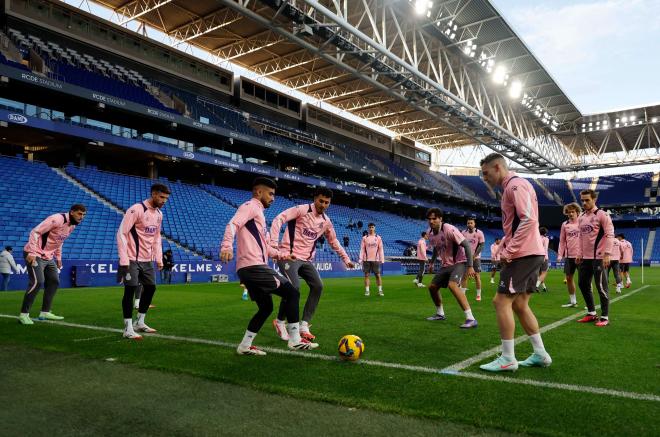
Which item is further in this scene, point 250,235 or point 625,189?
point 625,189

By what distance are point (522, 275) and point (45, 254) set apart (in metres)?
7.59

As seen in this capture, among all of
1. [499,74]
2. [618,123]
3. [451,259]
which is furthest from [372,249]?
[618,123]

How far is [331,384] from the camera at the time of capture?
4133 millimetres

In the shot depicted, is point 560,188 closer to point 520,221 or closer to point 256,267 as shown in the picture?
point 520,221

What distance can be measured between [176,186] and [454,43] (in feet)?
68.0

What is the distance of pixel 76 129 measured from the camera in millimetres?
26078

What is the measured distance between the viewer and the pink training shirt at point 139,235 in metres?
6.75

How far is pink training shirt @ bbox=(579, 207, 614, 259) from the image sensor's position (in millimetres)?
7793

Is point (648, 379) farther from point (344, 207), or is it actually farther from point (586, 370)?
point (344, 207)

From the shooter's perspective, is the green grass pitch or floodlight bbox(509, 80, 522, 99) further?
floodlight bbox(509, 80, 522, 99)

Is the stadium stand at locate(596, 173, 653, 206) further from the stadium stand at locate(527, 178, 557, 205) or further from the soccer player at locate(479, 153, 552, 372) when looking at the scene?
the soccer player at locate(479, 153, 552, 372)

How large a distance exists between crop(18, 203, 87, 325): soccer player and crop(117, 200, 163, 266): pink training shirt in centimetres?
132

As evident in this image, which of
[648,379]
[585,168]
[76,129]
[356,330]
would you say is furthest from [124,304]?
[585,168]

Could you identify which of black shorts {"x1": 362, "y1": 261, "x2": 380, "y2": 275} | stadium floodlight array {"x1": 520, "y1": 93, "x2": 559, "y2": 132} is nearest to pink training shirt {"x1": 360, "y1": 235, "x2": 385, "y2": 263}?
black shorts {"x1": 362, "y1": 261, "x2": 380, "y2": 275}
